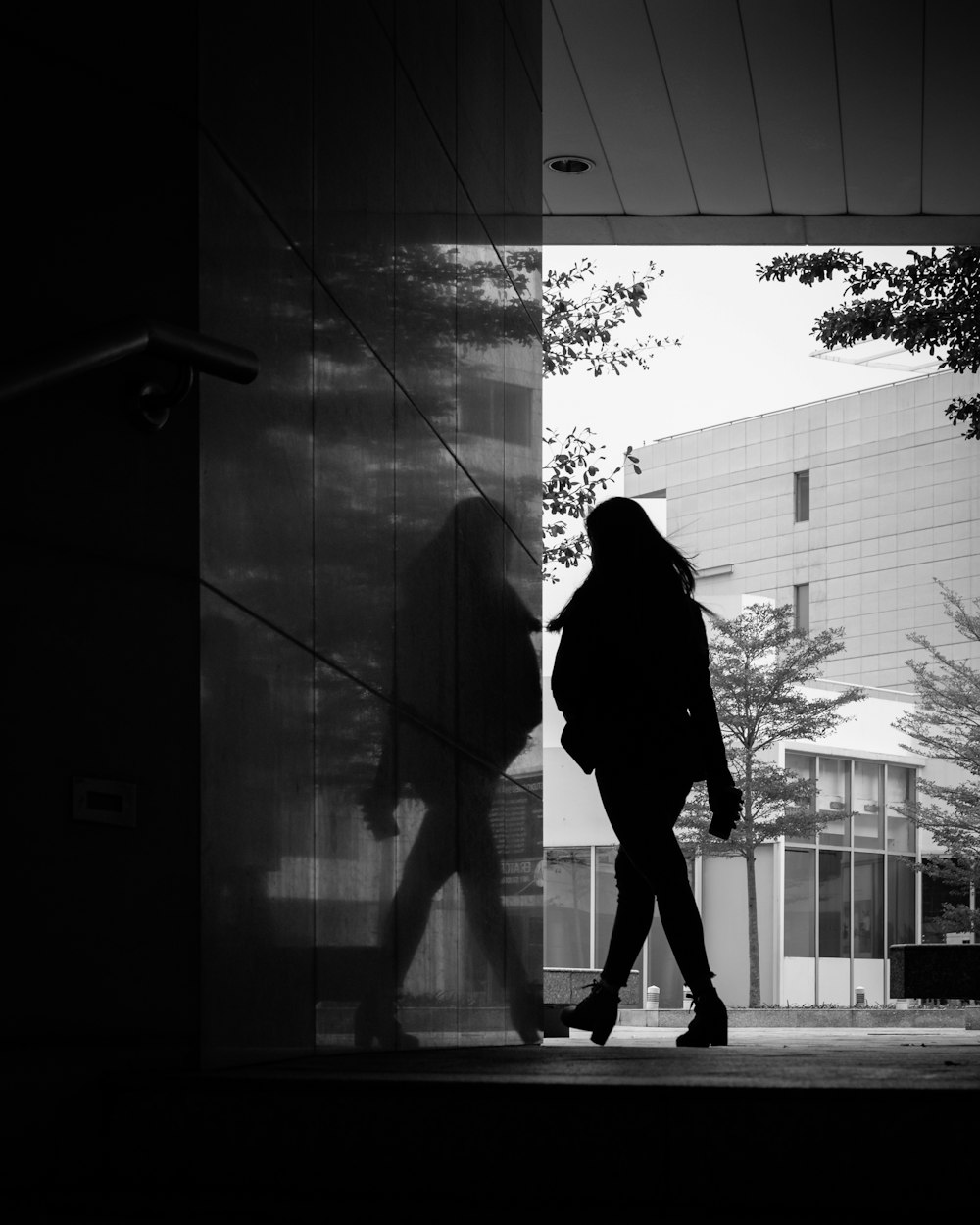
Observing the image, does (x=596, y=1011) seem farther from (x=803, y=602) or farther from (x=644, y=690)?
(x=803, y=602)

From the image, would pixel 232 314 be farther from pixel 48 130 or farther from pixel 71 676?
pixel 71 676

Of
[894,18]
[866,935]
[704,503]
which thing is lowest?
[866,935]

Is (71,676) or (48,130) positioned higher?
(48,130)

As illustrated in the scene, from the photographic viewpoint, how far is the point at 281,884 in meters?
3.52

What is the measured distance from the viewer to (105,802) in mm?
2881

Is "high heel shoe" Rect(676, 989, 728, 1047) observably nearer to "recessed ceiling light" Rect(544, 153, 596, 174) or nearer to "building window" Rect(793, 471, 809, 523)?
"recessed ceiling light" Rect(544, 153, 596, 174)

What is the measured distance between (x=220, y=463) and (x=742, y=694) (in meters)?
32.7

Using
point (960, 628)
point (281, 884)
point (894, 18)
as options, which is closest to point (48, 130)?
point (281, 884)

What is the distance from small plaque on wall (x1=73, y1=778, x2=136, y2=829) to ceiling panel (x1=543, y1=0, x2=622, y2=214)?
6939mm

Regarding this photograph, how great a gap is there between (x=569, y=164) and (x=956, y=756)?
97.3 feet

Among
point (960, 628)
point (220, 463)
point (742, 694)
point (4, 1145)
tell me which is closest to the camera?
point (4, 1145)

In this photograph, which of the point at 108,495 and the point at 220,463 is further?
the point at 220,463

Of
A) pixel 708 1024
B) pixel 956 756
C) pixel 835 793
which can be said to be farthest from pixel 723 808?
pixel 835 793

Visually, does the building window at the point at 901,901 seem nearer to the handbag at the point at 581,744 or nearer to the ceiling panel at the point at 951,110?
the ceiling panel at the point at 951,110
